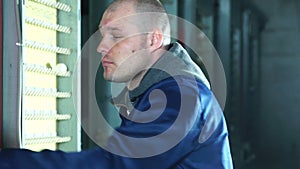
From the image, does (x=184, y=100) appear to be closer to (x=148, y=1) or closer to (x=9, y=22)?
(x=148, y=1)

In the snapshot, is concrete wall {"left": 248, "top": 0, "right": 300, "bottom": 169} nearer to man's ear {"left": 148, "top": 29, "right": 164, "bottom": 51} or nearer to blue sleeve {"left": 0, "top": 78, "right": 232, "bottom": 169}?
man's ear {"left": 148, "top": 29, "right": 164, "bottom": 51}

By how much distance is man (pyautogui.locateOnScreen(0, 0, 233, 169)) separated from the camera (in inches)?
48.9

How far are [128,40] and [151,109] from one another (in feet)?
0.76

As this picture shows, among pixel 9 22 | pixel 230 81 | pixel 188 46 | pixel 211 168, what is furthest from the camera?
pixel 230 81

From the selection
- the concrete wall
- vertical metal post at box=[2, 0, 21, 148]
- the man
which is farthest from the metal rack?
the concrete wall

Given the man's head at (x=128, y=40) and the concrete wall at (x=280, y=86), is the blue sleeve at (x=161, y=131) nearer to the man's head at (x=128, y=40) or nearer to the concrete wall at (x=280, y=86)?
the man's head at (x=128, y=40)

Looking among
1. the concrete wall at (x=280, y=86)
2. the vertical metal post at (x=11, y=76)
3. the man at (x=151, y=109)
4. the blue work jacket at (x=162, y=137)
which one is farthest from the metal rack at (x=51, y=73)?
the concrete wall at (x=280, y=86)

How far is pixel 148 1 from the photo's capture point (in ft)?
5.08

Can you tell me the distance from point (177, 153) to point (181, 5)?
302 cm

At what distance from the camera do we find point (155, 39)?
4.93 feet

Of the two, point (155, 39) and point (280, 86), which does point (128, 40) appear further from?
point (280, 86)

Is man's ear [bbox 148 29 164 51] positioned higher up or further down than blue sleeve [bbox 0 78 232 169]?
higher up

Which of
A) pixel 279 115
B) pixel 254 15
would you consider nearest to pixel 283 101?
pixel 279 115

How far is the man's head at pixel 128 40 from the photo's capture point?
4.77ft
